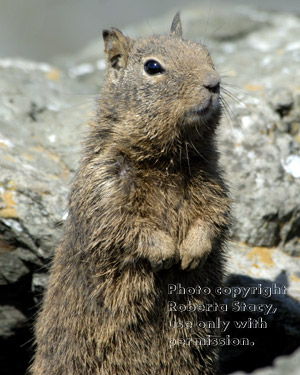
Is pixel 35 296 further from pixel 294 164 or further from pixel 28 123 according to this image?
pixel 294 164

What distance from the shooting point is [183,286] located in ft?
17.1

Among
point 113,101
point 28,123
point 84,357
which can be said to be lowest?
point 84,357

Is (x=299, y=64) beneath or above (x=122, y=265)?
above

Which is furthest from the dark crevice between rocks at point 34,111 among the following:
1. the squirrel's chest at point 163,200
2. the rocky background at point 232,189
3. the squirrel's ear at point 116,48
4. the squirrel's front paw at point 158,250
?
the squirrel's front paw at point 158,250

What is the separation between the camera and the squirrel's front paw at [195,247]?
499 cm

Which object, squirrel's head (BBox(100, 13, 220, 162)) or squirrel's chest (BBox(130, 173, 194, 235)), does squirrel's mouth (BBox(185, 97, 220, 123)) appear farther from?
squirrel's chest (BBox(130, 173, 194, 235))

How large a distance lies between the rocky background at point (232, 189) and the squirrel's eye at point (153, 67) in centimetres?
70

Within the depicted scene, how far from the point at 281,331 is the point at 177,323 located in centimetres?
149

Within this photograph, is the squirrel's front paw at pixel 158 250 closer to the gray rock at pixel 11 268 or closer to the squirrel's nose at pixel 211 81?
the squirrel's nose at pixel 211 81

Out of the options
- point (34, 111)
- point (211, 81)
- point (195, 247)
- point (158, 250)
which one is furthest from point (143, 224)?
point (34, 111)

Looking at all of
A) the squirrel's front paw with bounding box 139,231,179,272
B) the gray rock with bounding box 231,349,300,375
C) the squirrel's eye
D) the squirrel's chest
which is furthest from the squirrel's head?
the gray rock with bounding box 231,349,300,375

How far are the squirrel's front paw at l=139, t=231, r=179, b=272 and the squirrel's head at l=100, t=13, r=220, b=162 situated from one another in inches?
28.4

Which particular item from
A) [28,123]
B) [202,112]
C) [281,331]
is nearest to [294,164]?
[281,331]

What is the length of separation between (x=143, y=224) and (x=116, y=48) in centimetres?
162
